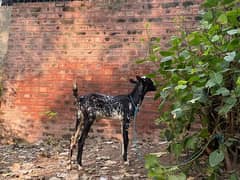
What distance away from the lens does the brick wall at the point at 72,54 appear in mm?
6008

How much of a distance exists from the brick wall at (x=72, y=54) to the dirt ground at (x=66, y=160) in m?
0.27

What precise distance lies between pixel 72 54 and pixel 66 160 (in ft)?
6.79

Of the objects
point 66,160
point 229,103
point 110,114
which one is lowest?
point 66,160

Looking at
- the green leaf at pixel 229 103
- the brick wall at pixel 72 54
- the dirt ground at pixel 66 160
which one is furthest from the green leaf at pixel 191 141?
the brick wall at pixel 72 54

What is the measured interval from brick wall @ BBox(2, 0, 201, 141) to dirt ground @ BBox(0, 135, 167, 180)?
0.89ft

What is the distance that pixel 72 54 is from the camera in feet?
20.9

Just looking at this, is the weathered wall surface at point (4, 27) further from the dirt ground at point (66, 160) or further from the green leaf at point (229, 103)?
the green leaf at point (229, 103)

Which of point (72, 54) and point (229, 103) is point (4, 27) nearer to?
point (72, 54)

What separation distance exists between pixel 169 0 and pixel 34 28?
2646 mm

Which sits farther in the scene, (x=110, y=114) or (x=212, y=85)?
(x=110, y=114)

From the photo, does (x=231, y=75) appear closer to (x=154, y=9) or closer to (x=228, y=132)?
(x=228, y=132)

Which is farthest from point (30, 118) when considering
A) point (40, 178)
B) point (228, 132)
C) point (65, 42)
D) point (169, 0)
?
point (228, 132)

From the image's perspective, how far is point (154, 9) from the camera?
5996mm

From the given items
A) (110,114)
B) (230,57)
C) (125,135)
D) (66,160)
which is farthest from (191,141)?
(66,160)
